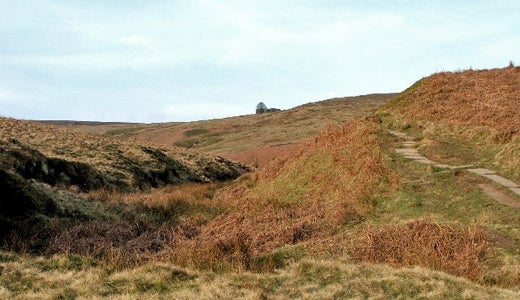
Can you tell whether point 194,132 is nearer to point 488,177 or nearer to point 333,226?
point 333,226

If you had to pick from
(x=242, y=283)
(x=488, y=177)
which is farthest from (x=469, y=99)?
(x=242, y=283)

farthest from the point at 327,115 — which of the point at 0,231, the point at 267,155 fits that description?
the point at 0,231

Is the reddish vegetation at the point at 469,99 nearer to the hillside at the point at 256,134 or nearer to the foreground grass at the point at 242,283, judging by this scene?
the foreground grass at the point at 242,283

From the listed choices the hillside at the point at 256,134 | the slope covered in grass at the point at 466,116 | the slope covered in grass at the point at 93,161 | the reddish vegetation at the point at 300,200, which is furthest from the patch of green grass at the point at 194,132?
the reddish vegetation at the point at 300,200

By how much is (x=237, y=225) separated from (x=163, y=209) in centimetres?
544

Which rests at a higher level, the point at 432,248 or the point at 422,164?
the point at 422,164

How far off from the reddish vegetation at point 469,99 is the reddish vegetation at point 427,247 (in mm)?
8606

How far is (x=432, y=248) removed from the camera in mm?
10578

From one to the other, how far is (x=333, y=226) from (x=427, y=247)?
3.68 meters

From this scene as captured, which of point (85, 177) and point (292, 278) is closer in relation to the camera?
point (292, 278)

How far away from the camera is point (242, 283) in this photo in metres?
8.86

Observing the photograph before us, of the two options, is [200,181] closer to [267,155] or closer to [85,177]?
[85,177]

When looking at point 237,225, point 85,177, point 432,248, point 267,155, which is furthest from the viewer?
point 267,155

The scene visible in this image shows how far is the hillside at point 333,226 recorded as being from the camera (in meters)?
8.91
